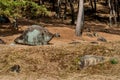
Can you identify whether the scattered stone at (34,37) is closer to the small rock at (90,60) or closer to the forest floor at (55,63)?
the forest floor at (55,63)

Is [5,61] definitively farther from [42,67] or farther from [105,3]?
[105,3]

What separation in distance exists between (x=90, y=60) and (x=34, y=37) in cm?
786

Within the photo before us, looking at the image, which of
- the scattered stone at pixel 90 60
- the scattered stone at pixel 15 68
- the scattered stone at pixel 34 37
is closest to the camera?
the scattered stone at pixel 15 68

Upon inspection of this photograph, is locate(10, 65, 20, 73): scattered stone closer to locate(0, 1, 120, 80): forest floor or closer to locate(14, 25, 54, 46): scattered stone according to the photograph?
locate(0, 1, 120, 80): forest floor

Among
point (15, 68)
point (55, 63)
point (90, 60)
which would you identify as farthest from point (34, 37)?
point (90, 60)

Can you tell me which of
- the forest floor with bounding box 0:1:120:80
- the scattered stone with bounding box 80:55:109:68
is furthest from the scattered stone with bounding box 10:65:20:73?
the scattered stone with bounding box 80:55:109:68

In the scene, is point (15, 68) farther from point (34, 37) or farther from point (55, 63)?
point (34, 37)

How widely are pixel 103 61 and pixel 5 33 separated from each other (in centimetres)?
1735

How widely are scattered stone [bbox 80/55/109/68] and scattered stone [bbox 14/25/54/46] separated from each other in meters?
7.13

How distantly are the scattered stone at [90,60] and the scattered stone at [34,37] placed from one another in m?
7.13

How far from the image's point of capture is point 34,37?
23625 mm

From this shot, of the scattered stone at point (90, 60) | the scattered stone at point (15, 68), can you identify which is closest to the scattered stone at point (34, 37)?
the scattered stone at point (15, 68)

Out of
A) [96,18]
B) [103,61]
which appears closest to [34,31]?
[103,61]

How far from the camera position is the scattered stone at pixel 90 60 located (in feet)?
54.2
